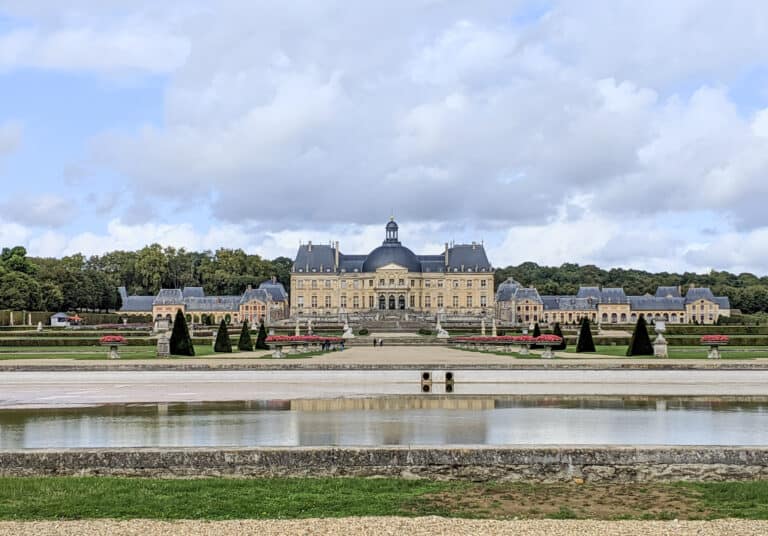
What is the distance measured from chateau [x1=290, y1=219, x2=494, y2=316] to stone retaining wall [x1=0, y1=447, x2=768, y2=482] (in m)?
81.3

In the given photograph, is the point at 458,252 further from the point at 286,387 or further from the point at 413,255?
the point at 286,387

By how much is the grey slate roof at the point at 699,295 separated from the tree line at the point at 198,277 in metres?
6.11

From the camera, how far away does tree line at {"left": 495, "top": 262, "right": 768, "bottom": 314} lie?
94125mm

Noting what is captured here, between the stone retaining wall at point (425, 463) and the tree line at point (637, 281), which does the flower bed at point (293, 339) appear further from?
the tree line at point (637, 281)

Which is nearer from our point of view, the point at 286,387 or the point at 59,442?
the point at 59,442

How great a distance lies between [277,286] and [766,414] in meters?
83.6

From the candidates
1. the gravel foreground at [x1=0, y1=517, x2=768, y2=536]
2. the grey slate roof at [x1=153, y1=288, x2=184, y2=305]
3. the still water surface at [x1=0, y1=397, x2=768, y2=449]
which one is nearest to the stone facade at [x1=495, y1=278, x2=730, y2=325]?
the grey slate roof at [x1=153, y1=288, x2=184, y2=305]

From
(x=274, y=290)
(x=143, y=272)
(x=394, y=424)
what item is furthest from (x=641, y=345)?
(x=143, y=272)

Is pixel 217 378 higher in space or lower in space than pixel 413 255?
lower

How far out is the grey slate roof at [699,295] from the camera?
295 ft

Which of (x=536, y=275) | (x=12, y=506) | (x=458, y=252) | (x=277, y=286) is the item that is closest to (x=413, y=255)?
(x=458, y=252)

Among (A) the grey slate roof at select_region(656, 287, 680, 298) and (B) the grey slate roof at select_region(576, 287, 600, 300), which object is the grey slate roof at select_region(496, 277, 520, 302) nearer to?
(B) the grey slate roof at select_region(576, 287, 600, 300)

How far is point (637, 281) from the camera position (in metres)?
108

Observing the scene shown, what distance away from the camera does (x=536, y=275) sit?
4665 inches
